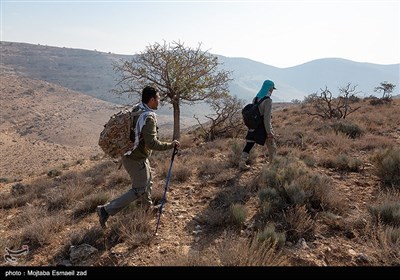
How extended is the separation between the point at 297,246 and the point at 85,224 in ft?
12.6

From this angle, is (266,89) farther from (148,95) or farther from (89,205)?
(89,205)

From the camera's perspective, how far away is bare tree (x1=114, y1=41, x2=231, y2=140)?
44.5ft

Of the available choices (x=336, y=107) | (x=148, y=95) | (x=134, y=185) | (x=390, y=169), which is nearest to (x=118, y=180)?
(x=134, y=185)

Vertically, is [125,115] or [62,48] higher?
[62,48]

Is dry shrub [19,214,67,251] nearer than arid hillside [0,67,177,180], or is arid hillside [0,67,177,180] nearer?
dry shrub [19,214,67,251]

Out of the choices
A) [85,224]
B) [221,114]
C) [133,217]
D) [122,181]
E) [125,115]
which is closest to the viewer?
[125,115]

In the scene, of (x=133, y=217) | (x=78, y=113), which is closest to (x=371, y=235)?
(x=133, y=217)

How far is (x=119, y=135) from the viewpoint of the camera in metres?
4.44

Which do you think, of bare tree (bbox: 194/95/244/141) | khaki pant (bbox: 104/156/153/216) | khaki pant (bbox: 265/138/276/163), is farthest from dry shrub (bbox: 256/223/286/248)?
bare tree (bbox: 194/95/244/141)

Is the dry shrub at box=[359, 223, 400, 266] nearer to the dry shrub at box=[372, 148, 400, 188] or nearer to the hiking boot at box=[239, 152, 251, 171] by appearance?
the dry shrub at box=[372, 148, 400, 188]

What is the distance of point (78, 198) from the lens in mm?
7137

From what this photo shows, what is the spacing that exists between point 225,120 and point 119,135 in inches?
418

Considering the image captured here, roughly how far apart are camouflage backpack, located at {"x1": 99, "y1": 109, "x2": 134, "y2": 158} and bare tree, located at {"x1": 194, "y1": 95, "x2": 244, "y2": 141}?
9720 mm
